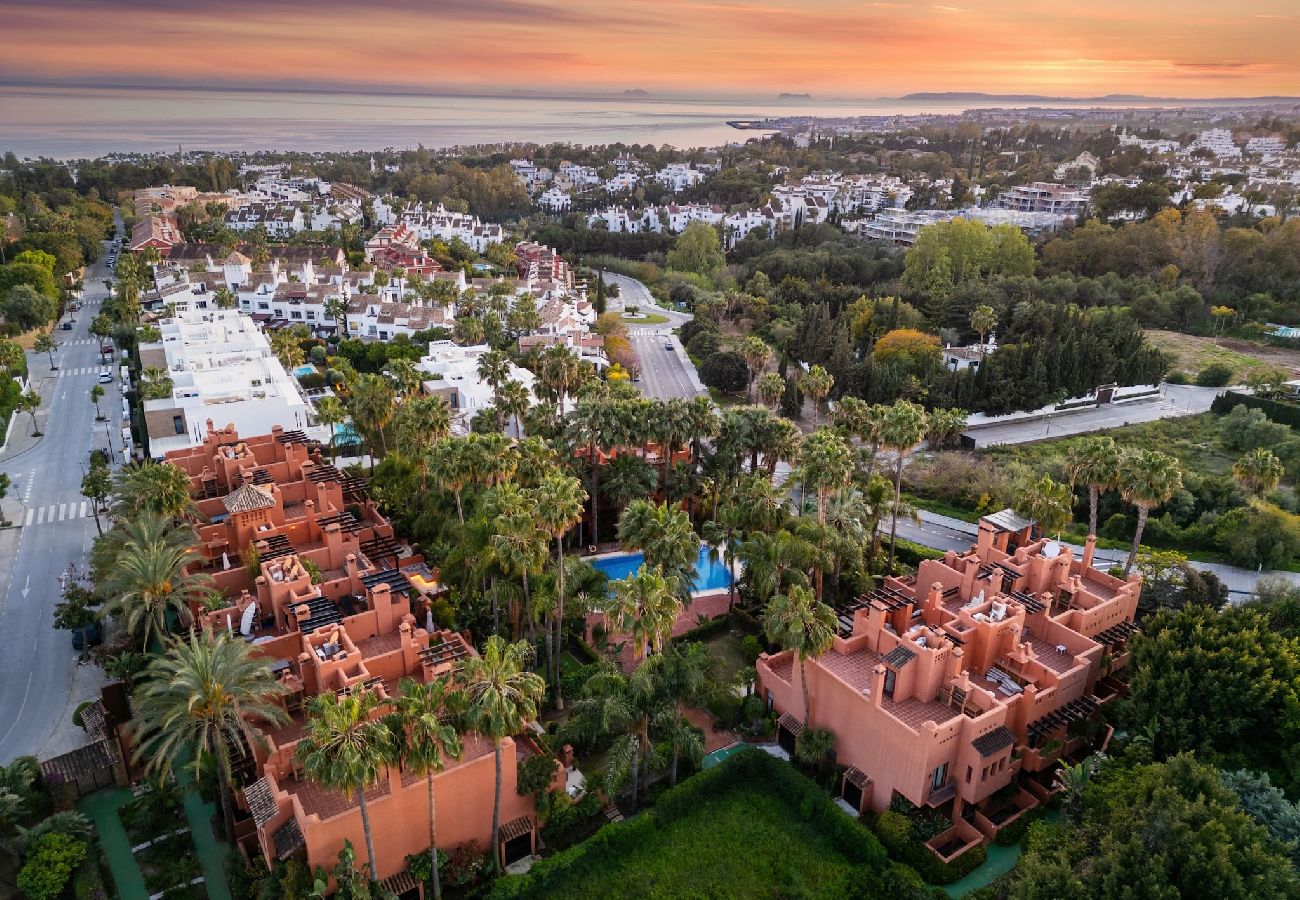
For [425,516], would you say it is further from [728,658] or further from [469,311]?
[469,311]

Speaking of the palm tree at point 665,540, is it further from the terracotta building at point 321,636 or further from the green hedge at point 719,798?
the terracotta building at point 321,636

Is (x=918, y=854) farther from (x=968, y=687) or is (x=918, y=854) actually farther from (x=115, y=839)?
(x=115, y=839)

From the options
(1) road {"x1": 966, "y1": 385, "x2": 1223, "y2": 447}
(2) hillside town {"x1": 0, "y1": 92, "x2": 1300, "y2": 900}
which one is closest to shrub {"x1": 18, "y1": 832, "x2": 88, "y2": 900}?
(2) hillside town {"x1": 0, "y1": 92, "x2": 1300, "y2": 900}

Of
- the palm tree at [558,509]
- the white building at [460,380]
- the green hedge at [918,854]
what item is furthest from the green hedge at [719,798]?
the white building at [460,380]

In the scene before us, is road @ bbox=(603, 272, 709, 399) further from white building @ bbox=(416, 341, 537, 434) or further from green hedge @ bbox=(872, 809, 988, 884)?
green hedge @ bbox=(872, 809, 988, 884)

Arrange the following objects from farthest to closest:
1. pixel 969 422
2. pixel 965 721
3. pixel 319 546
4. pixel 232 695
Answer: pixel 969 422 → pixel 319 546 → pixel 965 721 → pixel 232 695

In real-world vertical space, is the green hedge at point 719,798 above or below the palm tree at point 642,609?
below

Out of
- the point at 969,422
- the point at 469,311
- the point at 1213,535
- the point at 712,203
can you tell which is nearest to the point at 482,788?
the point at 1213,535
